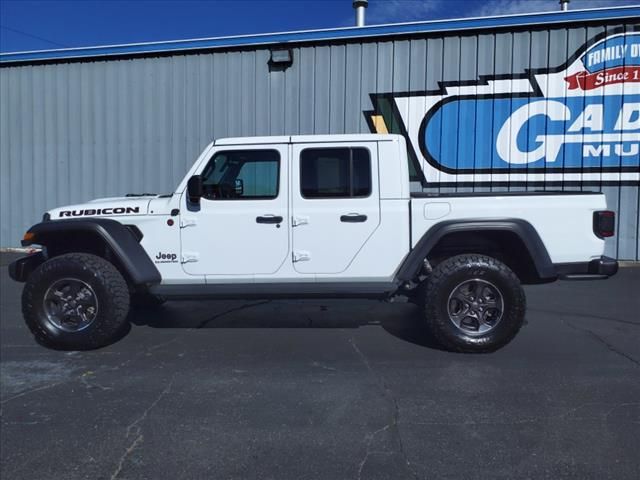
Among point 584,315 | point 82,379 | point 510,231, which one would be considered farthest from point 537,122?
point 82,379

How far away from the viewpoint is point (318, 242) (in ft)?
17.3

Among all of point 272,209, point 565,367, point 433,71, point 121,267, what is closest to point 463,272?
point 565,367

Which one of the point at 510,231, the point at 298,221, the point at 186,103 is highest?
the point at 186,103

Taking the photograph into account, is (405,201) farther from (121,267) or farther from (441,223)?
(121,267)

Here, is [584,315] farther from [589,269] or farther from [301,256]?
[301,256]

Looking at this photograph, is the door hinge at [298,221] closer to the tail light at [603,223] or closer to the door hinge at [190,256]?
the door hinge at [190,256]

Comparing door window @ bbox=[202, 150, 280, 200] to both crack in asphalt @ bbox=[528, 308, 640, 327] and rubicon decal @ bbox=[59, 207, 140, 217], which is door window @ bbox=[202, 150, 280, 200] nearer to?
rubicon decal @ bbox=[59, 207, 140, 217]

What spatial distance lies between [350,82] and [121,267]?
665cm

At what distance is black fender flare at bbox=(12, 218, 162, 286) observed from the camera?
17.1ft

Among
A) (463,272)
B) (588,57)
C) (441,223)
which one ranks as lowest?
(463,272)

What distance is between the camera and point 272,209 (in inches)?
208

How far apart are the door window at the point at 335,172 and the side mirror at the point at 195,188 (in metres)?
0.97

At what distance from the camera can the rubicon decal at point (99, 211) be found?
5.41 meters

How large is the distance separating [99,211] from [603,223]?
4.82 metres
